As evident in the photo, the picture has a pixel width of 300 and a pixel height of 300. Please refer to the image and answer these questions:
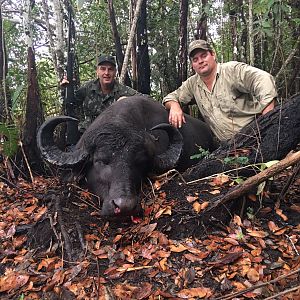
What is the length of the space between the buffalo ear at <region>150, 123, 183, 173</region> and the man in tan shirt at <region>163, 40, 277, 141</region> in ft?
2.16

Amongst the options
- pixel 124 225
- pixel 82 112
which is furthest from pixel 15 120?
pixel 124 225

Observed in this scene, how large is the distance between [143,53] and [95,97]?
1.79 m

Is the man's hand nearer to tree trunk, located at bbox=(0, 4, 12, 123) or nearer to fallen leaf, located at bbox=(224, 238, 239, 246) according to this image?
tree trunk, located at bbox=(0, 4, 12, 123)

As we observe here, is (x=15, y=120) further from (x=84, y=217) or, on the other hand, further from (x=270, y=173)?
(x=270, y=173)

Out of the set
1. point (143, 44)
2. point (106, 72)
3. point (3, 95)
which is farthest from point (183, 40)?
point (3, 95)

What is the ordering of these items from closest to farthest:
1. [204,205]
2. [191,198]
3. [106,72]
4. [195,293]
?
[195,293]
[204,205]
[191,198]
[106,72]

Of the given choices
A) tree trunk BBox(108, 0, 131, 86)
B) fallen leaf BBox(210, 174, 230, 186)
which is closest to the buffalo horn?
fallen leaf BBox(210, 174, 230, 186)

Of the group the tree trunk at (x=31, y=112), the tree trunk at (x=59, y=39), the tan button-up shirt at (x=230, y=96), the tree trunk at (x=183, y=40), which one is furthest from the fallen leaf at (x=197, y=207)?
the tree trunk at (x=183, y=40)

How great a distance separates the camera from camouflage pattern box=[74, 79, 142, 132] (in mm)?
8234

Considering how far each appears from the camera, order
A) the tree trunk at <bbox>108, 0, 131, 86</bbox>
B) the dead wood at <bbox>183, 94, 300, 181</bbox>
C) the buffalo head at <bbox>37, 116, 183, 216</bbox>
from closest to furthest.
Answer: the dead wood at <bbox>183, 94, 300, 181</bbox> < the buffalo head at <bbox>37, 116, 183, 216</bbox> < the tree trunk at <bbox>108, 0, 131, 86</bbox>

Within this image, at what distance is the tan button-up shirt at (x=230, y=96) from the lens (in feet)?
19.6

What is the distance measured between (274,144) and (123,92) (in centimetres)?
473

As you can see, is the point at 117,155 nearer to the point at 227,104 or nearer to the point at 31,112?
the point at 227,104

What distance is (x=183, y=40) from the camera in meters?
8.59
